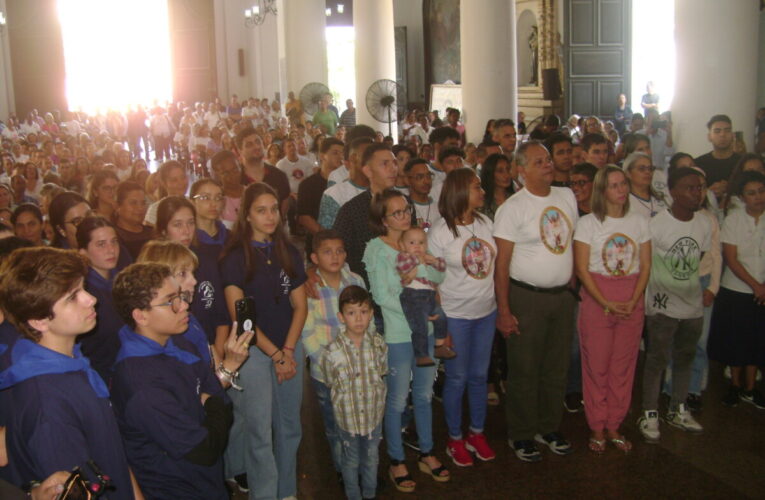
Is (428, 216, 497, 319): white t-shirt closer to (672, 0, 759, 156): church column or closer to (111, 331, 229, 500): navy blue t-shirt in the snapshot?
(111, 331, 229, 500): navy blue t-shirt

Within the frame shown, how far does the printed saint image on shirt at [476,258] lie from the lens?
455 cm

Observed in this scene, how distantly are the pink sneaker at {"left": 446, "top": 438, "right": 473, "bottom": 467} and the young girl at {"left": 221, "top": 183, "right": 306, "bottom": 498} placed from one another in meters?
1.12

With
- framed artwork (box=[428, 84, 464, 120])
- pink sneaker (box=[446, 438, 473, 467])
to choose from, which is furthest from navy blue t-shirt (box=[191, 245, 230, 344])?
framed artwork (box=[428, 84, 464, 120])

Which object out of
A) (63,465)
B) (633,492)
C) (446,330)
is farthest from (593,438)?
(63,465)

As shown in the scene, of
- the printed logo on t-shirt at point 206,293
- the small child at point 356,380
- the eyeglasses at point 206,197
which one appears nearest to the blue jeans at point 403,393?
the small child at point 356,380

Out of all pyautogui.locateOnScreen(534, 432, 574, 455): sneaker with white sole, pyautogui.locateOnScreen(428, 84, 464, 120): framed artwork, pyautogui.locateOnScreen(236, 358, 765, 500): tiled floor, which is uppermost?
pyautogui.locateOnScreen(428, 84, 464, 120): framed artwork

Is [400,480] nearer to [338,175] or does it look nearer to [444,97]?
[338,175]

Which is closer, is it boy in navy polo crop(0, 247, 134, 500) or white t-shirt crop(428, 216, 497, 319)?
boy in navy polo crop(0, 247, 134, 500)

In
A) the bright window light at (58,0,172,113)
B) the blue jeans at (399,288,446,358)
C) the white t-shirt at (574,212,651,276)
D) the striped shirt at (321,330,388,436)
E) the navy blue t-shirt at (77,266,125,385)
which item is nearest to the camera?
the navy blue t-shirt at (77,266,125,385)

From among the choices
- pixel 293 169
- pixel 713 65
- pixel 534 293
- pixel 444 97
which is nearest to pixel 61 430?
pixel 534 293

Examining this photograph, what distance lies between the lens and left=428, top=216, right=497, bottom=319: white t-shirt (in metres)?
4.54

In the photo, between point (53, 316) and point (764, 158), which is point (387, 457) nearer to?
point (53, 316)

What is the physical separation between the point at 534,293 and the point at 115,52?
3391 cm

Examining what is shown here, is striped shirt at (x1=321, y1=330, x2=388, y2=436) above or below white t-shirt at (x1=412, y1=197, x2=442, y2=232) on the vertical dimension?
below
